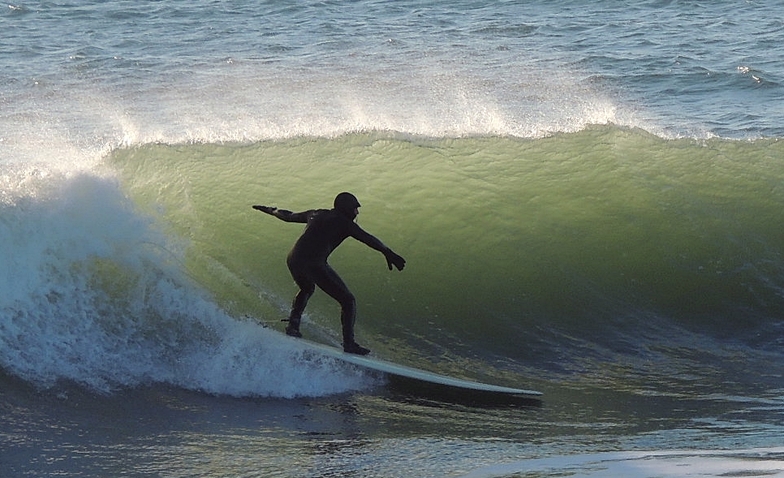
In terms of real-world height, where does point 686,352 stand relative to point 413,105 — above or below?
below

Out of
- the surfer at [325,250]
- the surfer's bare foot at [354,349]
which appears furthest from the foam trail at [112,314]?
the surfer at [325,250]

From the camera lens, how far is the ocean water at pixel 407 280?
671 cm

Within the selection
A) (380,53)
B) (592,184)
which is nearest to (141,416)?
(592,184)

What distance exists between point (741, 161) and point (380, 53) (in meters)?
9.38

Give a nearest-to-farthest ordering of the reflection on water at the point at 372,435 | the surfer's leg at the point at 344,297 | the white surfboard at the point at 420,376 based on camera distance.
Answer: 1. the reflection on water at the point at 372,435
2. the white surfboard at the point at 420,376
3. the surfer's leg at the point at 344,297

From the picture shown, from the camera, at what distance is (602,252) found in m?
10.4

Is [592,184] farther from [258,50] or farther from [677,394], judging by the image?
[258,50]

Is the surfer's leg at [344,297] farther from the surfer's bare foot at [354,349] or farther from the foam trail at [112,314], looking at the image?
the foam trail at [112,314]

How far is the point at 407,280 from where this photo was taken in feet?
32.1

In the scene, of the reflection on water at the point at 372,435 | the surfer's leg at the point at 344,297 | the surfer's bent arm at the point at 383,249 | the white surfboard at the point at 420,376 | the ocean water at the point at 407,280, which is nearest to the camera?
the reflection on water at the point at 372,435

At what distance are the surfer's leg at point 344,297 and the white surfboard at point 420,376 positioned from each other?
0.22 ft

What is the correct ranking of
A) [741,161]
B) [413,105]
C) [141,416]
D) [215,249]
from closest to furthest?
1. [141,416]
2. [215,249]
3. [741,161]
4. [413,105]

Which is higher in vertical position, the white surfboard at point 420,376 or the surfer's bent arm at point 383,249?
the surfer's bent arm at point 383,249

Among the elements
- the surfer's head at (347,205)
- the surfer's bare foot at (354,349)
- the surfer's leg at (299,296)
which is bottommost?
the surfer's bare foot at (354,349)
